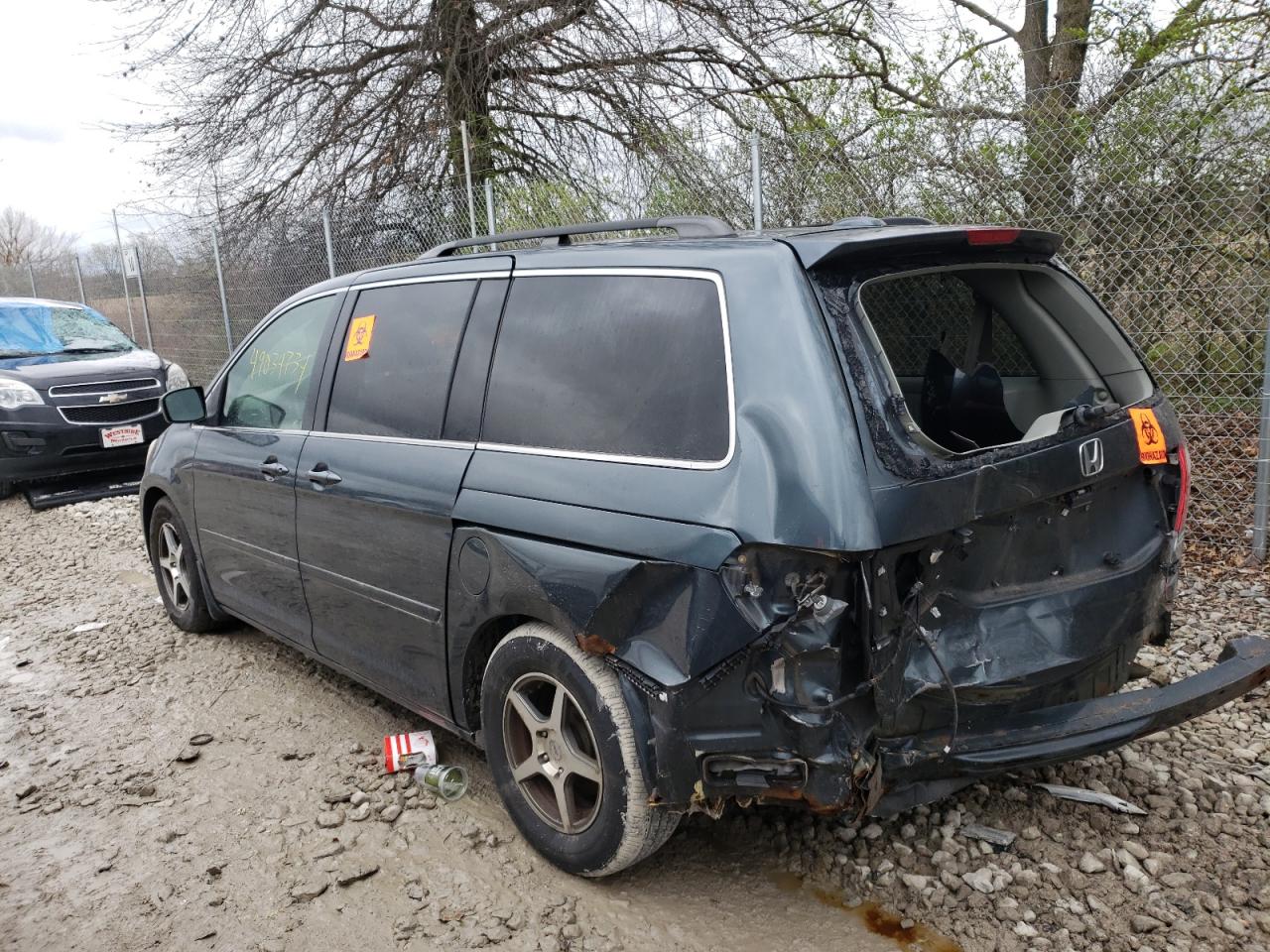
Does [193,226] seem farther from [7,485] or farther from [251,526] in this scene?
[251,526]

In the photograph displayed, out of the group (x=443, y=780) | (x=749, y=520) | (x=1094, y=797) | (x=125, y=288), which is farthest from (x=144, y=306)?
(x=1094, y=797)

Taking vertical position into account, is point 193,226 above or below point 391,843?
above

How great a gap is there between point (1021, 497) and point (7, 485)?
9.51m

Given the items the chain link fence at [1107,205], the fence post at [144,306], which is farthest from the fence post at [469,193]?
the fence post at [144,306]

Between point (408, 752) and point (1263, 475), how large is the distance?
14.6 feet

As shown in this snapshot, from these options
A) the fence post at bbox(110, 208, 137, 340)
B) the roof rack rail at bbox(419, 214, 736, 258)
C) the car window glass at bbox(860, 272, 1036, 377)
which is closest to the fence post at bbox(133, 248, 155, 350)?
the fence post at bbox(110, 208, 137, 340)

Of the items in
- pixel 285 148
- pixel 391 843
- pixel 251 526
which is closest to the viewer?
pixel 391 843

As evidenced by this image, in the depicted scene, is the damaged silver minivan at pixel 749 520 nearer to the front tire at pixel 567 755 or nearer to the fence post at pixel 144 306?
the front tire at pixel 567 755

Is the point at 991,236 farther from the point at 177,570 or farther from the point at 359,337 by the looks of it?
the point at 177,570

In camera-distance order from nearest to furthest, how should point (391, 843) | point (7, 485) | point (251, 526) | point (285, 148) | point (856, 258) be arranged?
point (856, 258) → point (391, 843) → point (251, 526) → point (7, 485) → point (285, 148)

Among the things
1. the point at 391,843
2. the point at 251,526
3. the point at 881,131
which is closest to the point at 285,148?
the point at 881,131

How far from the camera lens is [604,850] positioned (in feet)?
8.61

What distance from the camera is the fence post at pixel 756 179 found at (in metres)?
6.57

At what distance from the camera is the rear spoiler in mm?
2404
